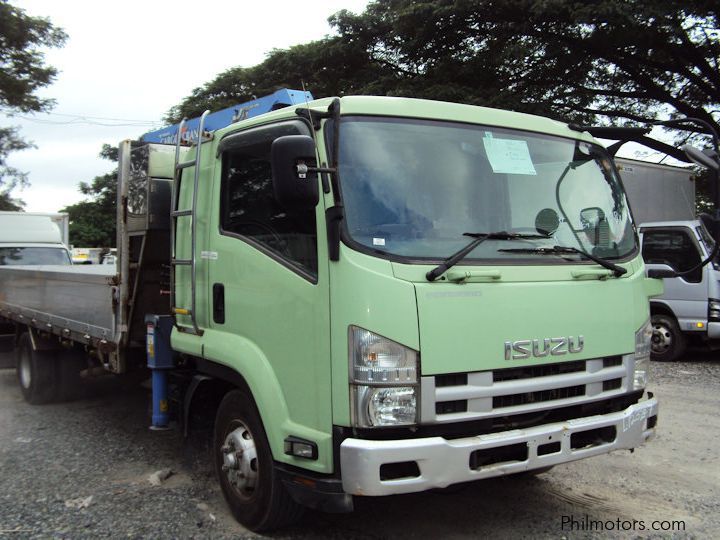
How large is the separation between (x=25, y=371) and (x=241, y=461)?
15.3 ft

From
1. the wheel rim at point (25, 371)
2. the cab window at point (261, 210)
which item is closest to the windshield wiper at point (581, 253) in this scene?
the cab window at point (261, 210)

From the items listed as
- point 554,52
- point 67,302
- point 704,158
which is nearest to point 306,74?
point 554,52

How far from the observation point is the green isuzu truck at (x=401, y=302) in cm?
296

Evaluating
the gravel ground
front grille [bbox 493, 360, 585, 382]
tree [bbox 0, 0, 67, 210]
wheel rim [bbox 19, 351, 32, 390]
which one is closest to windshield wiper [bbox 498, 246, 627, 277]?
front grille [bbox 493, 360, 585, 382]

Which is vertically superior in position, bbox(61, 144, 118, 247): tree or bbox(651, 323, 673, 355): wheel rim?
bbox(61, 144, 118, 247): tree

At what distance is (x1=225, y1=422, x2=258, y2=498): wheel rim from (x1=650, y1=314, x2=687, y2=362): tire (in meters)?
7.57

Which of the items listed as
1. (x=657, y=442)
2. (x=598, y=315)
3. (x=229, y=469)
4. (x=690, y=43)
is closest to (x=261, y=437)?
(x=229, y=469)

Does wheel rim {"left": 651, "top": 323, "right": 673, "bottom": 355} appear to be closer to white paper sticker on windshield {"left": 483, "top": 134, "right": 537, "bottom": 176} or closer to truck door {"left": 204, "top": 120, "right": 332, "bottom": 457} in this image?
white paper sticker on windshield {"left": 483, "top": 134, "right": 537, "bottom": 176}

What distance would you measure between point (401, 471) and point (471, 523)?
46.5 inches

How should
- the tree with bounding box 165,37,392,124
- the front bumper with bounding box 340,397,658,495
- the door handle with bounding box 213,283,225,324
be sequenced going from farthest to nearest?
1. the tree with bounding box 165,37,392,124
2. the door handle with bounding box 213,283,225,324
3. the front bumper with bounding box 340,397,658,495

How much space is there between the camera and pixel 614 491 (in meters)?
4.38

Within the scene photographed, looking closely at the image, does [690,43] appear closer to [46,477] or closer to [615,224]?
[615,224]

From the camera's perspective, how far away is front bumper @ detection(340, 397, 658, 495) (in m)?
2.86

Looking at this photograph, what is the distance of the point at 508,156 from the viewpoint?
364 cm
